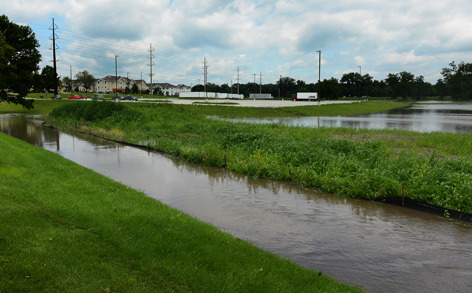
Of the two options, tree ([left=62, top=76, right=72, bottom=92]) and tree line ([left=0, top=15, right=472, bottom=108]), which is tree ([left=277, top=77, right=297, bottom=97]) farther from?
tree ([left=62, top=76, right=72, bottom=92])

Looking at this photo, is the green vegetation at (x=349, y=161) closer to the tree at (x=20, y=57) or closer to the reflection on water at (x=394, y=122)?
the reflection on water at (x=394, y=122)

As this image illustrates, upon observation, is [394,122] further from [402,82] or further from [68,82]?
[68,82]

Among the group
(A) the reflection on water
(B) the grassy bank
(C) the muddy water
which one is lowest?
(C) the muddy water

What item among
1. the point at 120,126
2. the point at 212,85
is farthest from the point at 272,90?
the point at 120,126

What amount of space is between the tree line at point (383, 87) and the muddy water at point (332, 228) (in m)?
127

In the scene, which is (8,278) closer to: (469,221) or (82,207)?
(82,207)

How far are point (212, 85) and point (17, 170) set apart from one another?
183 m

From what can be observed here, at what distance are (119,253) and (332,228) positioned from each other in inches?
227

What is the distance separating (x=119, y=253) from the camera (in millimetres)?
5637

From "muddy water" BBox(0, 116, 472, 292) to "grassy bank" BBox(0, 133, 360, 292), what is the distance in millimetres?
1360

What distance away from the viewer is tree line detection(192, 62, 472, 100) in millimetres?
149250

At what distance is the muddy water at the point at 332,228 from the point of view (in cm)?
681

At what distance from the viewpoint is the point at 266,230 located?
8812 mm

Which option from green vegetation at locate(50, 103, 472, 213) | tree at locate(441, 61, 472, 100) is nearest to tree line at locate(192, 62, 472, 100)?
tree at locate(441, 61, 472, 100)
